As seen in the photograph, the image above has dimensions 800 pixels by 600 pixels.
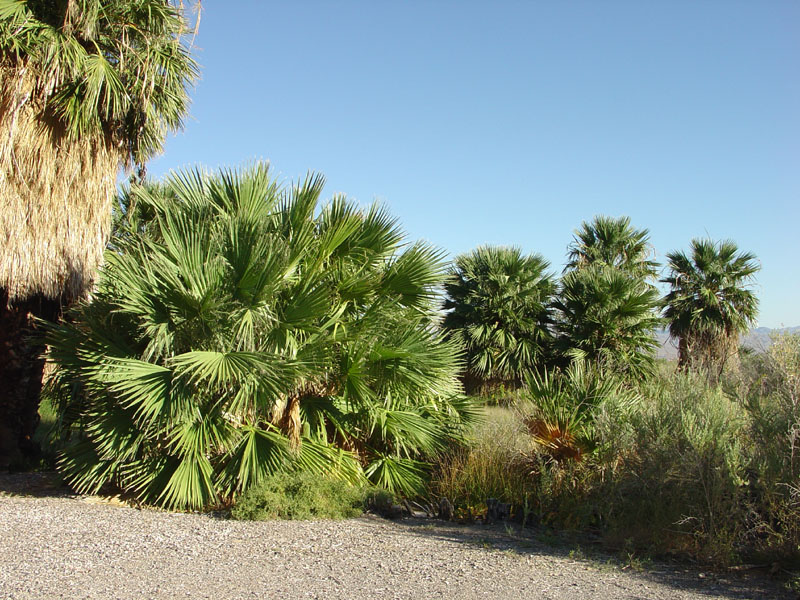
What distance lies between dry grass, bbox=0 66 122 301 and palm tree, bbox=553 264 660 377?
11.4 meters

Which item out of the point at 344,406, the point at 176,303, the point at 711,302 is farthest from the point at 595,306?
the point at 176,303

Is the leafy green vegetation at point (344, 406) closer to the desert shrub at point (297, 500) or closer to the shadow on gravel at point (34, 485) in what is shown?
the desert shrub at point (297, 500)

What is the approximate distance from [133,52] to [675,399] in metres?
8.18

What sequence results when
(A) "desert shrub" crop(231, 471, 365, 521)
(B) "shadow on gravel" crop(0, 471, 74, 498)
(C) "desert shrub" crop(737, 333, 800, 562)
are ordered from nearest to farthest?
(C) "desert shrub" crop(737, 333, 800, 562) → (A) "desert shrub" crop(231, 471, 365, 521) → (B) "shadow on gravel" crop(0, 471, 74, 498)

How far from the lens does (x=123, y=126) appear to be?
977 cm

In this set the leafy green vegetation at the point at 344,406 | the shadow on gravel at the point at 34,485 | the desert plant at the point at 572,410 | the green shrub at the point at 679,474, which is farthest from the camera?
the shadow on gravel at the point at 34,485

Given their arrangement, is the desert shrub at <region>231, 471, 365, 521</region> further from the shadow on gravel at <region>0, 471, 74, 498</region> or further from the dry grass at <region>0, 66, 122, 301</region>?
the dry grass at <region>0, 66, 122, 301</region>

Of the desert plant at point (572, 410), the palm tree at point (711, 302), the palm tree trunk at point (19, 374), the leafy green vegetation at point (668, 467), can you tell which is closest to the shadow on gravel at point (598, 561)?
the leafy green vegetation at point (668, 467)

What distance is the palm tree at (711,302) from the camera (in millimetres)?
19938

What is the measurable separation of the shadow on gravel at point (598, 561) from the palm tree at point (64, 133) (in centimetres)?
600

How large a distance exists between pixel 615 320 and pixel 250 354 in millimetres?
11521

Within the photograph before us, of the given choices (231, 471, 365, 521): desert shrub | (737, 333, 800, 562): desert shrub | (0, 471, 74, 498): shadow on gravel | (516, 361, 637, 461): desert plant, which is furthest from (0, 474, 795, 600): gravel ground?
(516, 361, 637, 461): desert plant

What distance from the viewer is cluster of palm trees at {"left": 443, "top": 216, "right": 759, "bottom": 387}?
16.5 meters

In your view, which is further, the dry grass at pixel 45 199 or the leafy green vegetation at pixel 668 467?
the dry grass at pixel 45 199
